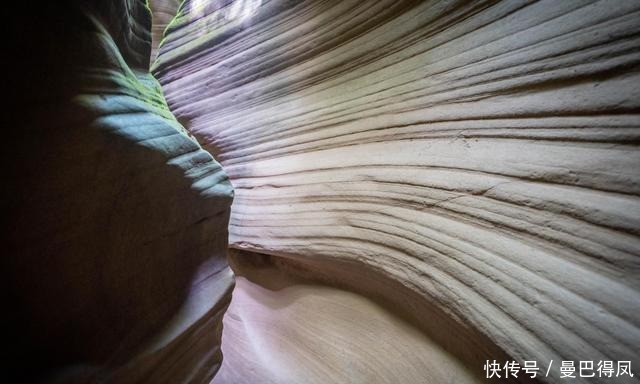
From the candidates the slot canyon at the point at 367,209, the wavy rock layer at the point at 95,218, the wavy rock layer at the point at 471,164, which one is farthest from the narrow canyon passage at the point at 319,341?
the wavy rock layer at the point at 95,218

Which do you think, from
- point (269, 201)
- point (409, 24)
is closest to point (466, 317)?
point (269, 201)

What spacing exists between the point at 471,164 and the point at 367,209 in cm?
67

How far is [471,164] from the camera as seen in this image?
4.71ft

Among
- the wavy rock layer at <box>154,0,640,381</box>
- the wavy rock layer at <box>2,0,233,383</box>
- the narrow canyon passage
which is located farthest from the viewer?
the narrow canyon passage

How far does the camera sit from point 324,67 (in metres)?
2.52

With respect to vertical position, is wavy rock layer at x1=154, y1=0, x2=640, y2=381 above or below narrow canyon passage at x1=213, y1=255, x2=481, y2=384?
above

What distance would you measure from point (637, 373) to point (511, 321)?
0.33 metres

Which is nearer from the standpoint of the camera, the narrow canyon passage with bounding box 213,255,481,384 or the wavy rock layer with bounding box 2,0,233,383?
the wavy rock layer with bounding box 2,0,233,383

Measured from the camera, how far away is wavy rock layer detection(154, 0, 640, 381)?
3.33 feet

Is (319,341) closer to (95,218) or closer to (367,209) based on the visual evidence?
(367,209)

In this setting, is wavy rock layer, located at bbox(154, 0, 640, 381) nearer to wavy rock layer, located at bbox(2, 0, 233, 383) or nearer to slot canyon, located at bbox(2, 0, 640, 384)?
slot canyon, located at bbox(2, 0, 640, 384)

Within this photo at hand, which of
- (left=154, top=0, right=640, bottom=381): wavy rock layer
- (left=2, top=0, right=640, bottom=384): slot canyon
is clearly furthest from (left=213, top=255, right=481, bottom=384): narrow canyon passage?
(left=154, top=0, right=640, bottom=381): wavy rock layer

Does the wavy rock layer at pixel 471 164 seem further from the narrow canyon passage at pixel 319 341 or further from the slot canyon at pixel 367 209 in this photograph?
the narrow canyon passage at pixel 319 341

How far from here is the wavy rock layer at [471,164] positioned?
101cm
